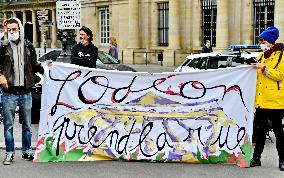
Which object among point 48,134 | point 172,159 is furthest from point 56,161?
point 172,159

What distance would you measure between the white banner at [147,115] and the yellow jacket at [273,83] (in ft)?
0.69

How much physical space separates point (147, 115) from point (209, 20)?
80.4ft

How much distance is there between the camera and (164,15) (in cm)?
3475

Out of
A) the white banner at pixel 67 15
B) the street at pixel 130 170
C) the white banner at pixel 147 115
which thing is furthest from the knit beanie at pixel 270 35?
the white banner at pixel 67 15

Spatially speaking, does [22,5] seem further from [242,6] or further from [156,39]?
[242,6]

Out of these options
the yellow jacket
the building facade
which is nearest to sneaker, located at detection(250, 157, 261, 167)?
the yellow jacket

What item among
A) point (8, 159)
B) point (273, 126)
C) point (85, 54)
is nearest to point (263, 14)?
point (85, 54)

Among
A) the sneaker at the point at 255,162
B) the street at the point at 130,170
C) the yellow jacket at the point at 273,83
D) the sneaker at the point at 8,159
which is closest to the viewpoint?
the street at the point at 130,170

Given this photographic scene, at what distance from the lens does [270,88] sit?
729 cm

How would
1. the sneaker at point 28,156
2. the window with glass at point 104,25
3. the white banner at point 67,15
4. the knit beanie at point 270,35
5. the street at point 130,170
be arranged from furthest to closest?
the window with glass at point 104,25 → the white banner at point 67,15 → the sneaker at point 28,156 → the knit beanie at point 270,35 → the street at point 130,170

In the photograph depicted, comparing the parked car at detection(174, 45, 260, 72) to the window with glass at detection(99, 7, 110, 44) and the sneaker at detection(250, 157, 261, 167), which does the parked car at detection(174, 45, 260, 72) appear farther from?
the window with glass at detection(99, 7, 110, 44)

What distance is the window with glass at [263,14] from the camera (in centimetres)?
2825

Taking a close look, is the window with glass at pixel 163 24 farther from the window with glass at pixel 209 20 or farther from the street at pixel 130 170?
the street at pixel 130 170

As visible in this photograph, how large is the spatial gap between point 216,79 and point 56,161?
2667 millimetres
